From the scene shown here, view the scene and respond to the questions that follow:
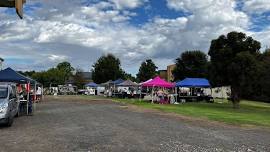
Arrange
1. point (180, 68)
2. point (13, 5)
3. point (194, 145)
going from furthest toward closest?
point (180, 68) < point (194, 145) < point (13, 5)

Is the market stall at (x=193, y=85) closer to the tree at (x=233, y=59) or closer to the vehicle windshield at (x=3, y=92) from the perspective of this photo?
the tree at (x=233, y=59)

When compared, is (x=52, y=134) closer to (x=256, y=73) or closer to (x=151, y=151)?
(x=151, y=151)

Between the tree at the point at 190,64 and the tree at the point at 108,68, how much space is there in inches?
715

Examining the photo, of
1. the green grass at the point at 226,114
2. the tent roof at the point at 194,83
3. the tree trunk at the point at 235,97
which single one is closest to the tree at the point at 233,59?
the tree trunk at the point at 235,97

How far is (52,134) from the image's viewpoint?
15898 millimetres

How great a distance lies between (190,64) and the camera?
316ft

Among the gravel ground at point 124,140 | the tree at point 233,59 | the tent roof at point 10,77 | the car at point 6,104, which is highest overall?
the tree at point 233,59

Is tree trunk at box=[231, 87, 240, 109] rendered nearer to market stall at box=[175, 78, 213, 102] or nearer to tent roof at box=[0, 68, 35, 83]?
market stall at box=[175, 78, 213, 102]

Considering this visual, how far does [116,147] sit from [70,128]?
5866 millimetres

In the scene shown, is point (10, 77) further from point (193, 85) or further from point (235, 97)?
point (193, 85)

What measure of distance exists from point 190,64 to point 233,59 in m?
50.8

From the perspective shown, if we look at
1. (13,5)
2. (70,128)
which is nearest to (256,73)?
(70,128)

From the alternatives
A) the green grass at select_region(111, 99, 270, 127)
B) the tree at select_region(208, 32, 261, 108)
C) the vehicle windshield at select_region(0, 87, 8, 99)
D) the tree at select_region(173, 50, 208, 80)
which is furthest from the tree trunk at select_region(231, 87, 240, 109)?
the tree at select_region(173, 50, 208, 80)

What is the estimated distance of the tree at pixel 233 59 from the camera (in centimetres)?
4469
